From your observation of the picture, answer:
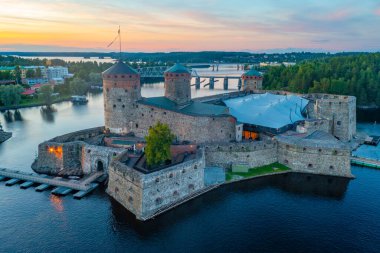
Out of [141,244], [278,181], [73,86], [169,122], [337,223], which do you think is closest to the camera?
[141,244]

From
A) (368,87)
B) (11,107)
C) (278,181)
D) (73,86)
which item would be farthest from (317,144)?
(73,86)

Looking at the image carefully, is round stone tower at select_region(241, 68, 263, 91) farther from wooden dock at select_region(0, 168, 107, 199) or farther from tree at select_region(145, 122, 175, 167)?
wooden dock at select_region(0, 168, 107, 199)

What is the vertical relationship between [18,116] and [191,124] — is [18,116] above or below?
below

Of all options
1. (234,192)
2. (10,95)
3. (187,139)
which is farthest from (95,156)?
(10,95)

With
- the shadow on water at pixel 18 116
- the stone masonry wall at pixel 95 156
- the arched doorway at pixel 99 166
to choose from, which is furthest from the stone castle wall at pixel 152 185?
the shadow on water at pixel 18 116

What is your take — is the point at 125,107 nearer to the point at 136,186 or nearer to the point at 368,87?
the point at 136,186

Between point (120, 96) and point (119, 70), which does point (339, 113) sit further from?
point (119, 70)
